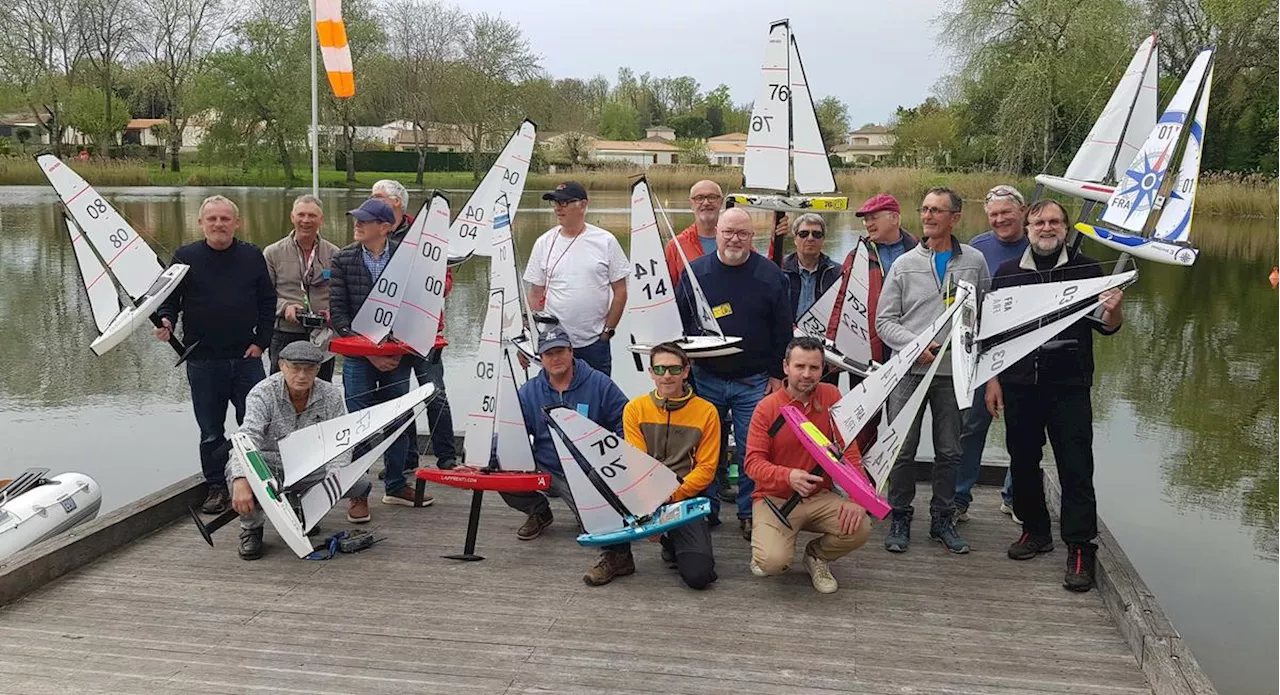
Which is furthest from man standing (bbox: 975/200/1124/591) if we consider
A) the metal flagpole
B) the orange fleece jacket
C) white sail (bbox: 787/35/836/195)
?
the metal flagpole

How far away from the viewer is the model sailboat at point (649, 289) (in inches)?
182

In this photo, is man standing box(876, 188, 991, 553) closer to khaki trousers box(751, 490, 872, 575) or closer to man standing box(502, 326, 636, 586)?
khaki trousers box(751, 490, 872, 575)

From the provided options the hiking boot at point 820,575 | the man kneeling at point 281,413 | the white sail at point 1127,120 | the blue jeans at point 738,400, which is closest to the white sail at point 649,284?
the blue jeans at point 738,400

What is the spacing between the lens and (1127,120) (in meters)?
4.40

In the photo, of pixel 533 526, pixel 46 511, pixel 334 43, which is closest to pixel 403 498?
pixel 533 526

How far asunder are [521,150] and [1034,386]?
2779 millimetres

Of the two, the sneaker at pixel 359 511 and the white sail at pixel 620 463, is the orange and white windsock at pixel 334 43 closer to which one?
the sneaker at pixel 359 511

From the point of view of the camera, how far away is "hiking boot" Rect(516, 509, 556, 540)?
4629mm

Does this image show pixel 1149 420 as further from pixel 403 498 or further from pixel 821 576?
pixel 403 498

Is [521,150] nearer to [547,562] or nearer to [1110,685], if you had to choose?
[547,562]

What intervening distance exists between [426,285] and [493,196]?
24.5 inches

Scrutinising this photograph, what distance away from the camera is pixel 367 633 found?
3.61m

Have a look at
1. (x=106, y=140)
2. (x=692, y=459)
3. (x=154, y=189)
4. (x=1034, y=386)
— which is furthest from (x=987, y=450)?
(x=106, y=140)

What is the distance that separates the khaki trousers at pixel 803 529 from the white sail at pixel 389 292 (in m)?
2.06
